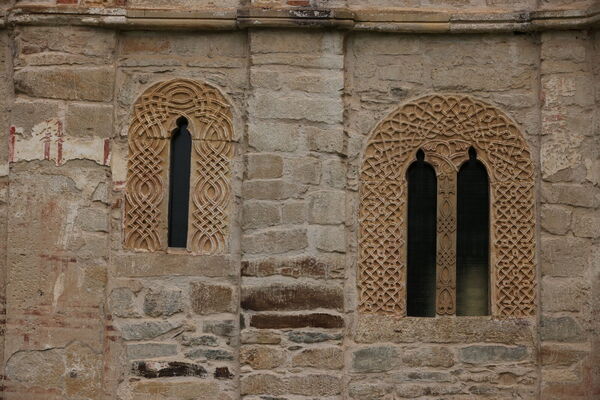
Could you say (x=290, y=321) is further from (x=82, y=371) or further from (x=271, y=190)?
(x=82, y=371)

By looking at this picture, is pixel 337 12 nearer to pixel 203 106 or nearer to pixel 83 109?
pixel 203 106

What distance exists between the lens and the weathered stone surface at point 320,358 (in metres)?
7.50

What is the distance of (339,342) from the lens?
7547 mm

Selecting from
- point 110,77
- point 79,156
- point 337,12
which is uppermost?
point 337,12

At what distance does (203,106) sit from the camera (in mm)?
7840

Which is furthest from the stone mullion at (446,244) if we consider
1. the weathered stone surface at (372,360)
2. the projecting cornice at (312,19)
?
the projecting cornice at (312,19)

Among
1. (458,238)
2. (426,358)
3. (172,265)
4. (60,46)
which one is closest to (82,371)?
(172,265)

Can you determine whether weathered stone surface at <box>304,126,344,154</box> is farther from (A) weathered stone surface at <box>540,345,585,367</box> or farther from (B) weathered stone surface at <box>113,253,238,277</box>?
(A) weathered stone surface at <box>540,345,585,367</box>

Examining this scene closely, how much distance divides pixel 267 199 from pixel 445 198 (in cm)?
Result: 139

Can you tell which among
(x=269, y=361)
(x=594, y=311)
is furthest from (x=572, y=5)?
(x=269, y=361)

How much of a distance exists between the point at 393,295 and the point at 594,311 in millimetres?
1506

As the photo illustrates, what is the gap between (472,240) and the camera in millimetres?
7879

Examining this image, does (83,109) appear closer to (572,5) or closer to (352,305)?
(352,305)

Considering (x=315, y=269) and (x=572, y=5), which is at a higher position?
(x=572, y=5)
